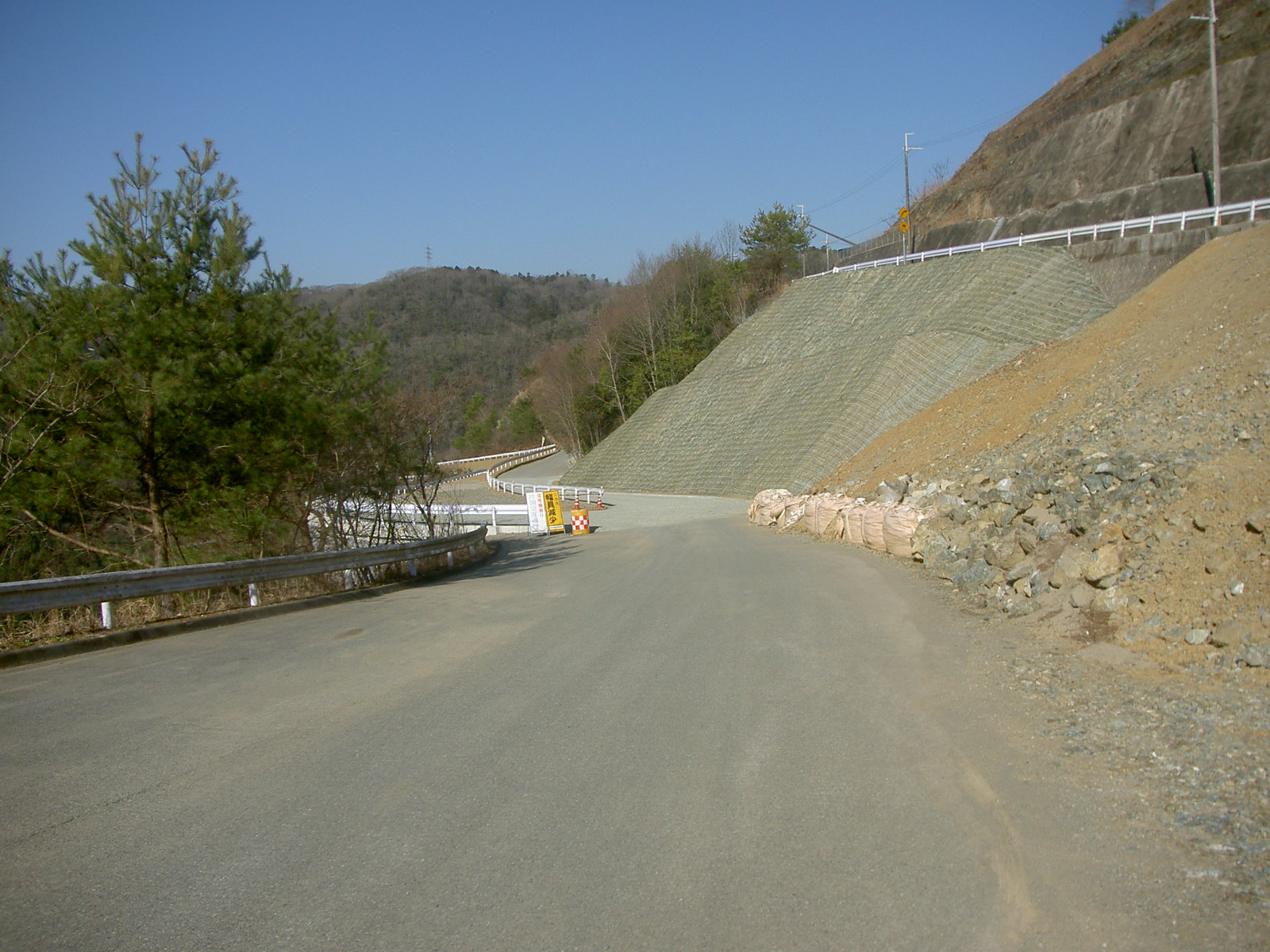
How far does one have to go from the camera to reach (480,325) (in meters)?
159

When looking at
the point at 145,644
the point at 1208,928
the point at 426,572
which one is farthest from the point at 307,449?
the point at 1208,928

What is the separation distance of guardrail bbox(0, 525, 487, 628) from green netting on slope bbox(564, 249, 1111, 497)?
87.7 feet

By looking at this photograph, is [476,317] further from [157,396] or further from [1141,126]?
[157,396]

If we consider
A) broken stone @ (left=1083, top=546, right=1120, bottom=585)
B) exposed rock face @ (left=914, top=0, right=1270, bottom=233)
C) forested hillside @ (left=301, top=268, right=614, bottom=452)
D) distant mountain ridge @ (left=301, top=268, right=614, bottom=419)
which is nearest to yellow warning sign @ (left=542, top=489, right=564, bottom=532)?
broken stone @ (left=1083, top=546, right=1120, bottom=585)

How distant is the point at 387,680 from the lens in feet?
26.7

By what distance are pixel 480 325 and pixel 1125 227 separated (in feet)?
424

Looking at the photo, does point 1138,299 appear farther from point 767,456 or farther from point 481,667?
point 481,667

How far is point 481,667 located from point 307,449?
29.8 ft

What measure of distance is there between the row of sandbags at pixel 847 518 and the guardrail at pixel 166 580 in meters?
8.99

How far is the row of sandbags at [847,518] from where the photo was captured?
16.5m

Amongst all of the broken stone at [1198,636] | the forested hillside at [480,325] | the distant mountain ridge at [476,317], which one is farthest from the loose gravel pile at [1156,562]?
Answer: the distant mountain ridge at [476,317]

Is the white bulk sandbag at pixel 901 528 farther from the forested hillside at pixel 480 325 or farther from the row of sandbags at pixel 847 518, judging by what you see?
the forested hillside at pixel 480 325

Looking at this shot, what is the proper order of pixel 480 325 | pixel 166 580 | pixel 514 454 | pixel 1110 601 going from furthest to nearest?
1. pixel 480 325
2. pixel 514 454
3. pixel 166 580
4. pixel 1110 601

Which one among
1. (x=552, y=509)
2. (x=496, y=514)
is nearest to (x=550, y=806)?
(x=552, y=509)
